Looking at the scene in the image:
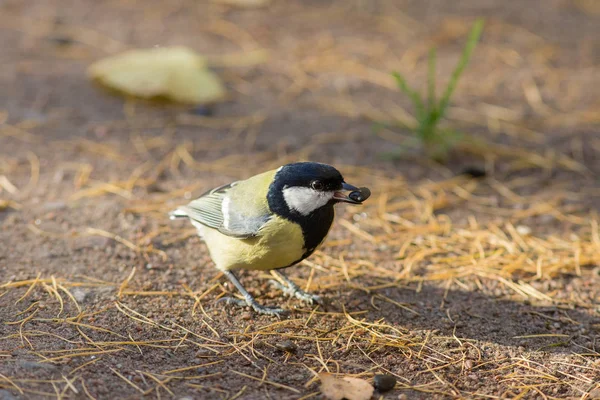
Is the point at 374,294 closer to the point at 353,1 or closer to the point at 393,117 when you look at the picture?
the point at 393,117

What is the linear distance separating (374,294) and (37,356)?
165cm

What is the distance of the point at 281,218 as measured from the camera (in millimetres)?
3070

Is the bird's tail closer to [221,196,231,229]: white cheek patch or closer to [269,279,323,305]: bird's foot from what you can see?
[221,196,231,229]: white cheek patch

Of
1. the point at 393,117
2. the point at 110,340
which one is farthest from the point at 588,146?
the point at 110,340

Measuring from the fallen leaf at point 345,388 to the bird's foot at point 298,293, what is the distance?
2.21 feet

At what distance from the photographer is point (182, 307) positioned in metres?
3.22

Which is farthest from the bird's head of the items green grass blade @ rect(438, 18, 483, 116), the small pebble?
green grass blade @ rect(438, 18, 483, 116)

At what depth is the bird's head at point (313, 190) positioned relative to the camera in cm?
304

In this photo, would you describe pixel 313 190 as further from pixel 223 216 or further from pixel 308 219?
pixel 223 216

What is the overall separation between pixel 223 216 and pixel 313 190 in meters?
0.53

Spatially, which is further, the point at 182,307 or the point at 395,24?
the point at 395,24

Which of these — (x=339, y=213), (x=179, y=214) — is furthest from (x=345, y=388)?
(x=339, y=213)

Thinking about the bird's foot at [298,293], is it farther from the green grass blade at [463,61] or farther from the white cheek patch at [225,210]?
the green grass blade at [463,61]

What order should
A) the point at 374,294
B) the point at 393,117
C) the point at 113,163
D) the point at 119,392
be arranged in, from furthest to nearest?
the point at 393,117 → the point at 113,163 → the point at 374,294 → the point at 119,392
